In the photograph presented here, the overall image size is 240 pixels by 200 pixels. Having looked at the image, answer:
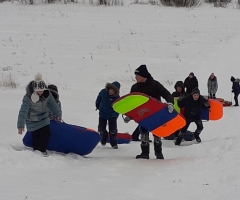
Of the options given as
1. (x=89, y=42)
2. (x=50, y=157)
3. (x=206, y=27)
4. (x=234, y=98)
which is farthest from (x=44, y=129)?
(x=206, y=27)

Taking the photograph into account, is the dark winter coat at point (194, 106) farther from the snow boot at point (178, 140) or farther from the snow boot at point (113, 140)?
the snow boot at point (113, 140)

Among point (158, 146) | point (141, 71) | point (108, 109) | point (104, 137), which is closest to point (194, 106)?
point (108, 109)

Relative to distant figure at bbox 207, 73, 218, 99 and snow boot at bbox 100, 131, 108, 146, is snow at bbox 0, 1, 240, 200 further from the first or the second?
distant figure at bbox 207, 73, 218, 99

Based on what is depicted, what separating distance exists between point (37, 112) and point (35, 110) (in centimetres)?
5

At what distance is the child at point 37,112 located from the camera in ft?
22.8

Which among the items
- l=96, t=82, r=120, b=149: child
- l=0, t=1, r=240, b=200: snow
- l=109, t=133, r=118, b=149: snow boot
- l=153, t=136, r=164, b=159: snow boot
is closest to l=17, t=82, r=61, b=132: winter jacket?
l=0, t=1, r=240, b=200: snow

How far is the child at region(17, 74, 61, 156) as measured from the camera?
6938mm

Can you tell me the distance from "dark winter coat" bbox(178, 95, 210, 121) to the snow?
90 centimetres

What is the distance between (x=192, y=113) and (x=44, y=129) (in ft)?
12.8

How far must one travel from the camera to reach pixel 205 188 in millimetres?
5246

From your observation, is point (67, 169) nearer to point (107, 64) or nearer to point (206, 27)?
point (107, 64)

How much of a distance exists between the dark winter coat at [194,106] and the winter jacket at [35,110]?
3.68m

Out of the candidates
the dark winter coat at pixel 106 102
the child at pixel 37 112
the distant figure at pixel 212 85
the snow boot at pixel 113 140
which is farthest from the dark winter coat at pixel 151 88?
the distant figure at pixel 212 85

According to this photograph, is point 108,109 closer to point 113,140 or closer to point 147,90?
point 113,140
